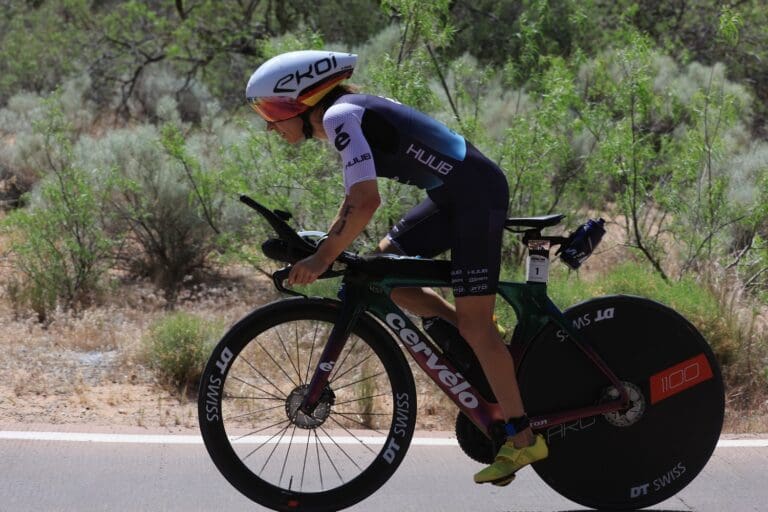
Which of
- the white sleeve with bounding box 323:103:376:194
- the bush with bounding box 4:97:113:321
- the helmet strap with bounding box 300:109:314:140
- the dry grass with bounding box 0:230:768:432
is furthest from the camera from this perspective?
the bush with bounding box 4:97:113:321

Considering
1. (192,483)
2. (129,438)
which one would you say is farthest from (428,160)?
(129,438)

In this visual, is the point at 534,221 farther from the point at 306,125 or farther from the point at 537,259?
the point at 306,125

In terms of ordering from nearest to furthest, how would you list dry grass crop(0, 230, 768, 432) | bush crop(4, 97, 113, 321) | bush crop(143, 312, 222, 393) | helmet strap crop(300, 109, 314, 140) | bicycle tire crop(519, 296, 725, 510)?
helmet strap crop(300, 109, 314, 140)
bicycle tire crop(519, 296, 725, 510)
dry grass crop(0, 230, 768, 432)
bush crop(143, 312, 222, 393)
bush crop(4, 97, 113, 321)

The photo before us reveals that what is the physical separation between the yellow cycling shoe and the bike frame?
0.13 meters

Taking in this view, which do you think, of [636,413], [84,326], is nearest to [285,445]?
[636,413]

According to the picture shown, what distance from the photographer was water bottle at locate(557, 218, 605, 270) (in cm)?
418

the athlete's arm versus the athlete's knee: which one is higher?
the athlete's arm

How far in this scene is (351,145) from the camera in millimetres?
3754

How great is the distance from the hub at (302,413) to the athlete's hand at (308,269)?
50 cm

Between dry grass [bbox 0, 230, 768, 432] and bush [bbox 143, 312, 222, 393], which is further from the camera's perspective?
bush [bbox 143, 312, 222, 393]

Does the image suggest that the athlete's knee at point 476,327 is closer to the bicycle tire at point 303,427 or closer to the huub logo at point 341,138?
the bicycle tire at point 303,427

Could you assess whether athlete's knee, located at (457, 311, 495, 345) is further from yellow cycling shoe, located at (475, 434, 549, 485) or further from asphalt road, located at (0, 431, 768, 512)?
asphalt road, located at (0, 431, 768, 512)

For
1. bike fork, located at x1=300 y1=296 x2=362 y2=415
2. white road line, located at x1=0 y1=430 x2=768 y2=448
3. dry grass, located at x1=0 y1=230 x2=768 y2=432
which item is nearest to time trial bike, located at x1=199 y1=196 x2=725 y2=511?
bike fork, located at x1=300 y1=296 x2=362 y2=415

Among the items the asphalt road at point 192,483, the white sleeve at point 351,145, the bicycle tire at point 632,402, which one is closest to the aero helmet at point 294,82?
the white sleeve at point 351,145
